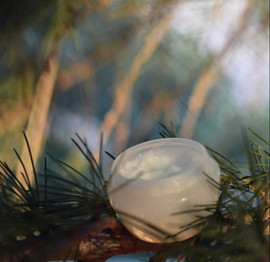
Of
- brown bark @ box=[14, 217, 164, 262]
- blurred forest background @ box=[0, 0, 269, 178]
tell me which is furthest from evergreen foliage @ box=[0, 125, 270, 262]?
blurred forest background @ box=[0, 0, 269, 178]

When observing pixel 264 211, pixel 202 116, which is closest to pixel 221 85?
pixel 202 116

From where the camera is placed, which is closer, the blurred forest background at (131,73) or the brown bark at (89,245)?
the brown bark at (89,245)

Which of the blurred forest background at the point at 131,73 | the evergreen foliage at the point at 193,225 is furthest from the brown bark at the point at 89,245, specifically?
the blurred forest background at the point at 131,73

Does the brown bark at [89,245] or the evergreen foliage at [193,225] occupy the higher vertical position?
the evergreen foliage at [193,225]

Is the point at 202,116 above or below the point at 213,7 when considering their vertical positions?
below

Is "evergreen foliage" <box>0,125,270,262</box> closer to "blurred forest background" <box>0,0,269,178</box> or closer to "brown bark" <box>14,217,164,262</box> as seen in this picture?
"brown bark" <box>14,217,164,262</box>

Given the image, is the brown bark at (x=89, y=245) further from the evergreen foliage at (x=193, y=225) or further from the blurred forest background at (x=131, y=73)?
the blurred forest background at (x=131, y=73)

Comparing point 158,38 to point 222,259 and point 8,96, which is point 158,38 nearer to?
point 8,96

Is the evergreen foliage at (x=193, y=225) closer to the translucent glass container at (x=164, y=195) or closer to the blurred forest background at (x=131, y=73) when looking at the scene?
the translucent glass container at (x=164, y=195)
